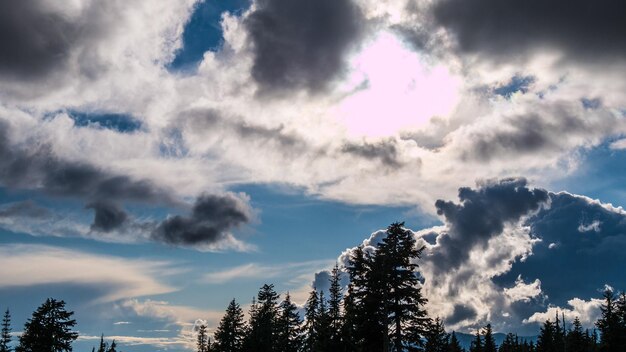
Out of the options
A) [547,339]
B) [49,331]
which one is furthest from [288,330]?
[547,339]

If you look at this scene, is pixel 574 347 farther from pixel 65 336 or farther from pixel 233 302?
pixel 65 336

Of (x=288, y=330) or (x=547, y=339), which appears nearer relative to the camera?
(x=288, y=330)

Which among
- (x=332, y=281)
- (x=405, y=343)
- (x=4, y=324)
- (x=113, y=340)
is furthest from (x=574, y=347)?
(x=4, y=324)

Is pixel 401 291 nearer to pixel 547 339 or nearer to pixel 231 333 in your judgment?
pixel 231 333

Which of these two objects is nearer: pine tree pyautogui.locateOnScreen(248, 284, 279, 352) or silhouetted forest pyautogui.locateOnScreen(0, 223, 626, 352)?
silhouetted forest pyautogui.locateOnScreen(0, 223, 626, 352)

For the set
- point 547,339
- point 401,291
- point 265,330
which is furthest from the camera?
point 547,339

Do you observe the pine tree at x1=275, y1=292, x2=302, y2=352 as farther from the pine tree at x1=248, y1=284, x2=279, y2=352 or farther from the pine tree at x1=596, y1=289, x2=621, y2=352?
the pine tree at x1=596, y1=289, x2=621, y2=352

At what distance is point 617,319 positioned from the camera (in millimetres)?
65062

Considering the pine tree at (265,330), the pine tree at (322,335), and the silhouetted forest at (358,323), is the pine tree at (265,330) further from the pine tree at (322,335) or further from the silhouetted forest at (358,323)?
the pine tree at (322,335)

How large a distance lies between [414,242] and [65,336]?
3768 centimetres

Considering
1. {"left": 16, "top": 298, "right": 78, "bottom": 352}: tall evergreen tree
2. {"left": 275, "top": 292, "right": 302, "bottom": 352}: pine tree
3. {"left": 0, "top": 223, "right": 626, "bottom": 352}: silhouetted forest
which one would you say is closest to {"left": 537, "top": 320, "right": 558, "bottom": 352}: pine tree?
{"left": 0, "top": 223, "right": 626, "bottom": 352}: silhouetted forest

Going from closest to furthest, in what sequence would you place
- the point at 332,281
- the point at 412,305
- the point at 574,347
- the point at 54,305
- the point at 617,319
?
the point at 412,305 < the point at 54,305 < the point at 332,281 < the point at 617,319 < the point at 574,347

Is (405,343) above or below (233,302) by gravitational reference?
below

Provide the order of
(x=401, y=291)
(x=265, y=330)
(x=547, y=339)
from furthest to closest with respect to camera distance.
Result: (x=547, y=339) < (x=265, y=330) < (x=401, y=291)
